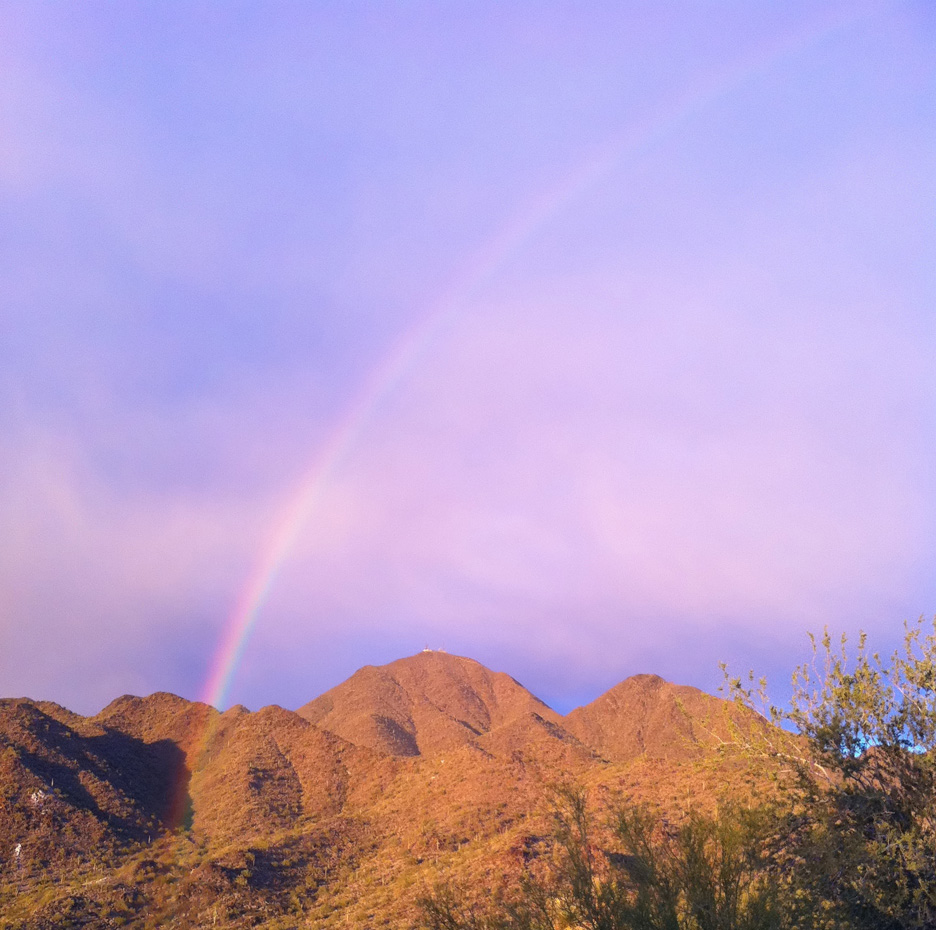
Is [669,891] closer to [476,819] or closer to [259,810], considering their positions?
[476,819]

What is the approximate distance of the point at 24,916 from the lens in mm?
34188

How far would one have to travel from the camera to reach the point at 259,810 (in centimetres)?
5738

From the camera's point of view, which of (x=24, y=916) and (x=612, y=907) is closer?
(x=612, y=907)

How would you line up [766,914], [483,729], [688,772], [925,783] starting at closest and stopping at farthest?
[766,914], [925,783], [688,772], [483,729]

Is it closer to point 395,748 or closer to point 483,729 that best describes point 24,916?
point 395,748

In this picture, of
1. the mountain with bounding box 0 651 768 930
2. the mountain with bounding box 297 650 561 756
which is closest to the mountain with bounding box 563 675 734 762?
the mountain with bounding box 297 650 561 756

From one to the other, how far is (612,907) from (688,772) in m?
39.3

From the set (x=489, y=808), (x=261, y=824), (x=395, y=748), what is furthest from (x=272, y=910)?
(x=395, y=748)

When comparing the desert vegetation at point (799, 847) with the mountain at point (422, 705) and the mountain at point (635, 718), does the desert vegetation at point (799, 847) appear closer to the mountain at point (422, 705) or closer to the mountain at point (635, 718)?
the mountain at point (635, 718)

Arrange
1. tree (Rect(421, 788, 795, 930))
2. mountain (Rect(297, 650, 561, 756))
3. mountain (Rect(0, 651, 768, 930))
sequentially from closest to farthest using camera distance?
tree (Rect(421, 788, 795, 930)) → mountain (Rect(0, 651, 768, 930)) → mountain (Rect(297, 650, 561, 756))

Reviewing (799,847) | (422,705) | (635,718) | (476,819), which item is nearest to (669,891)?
(799,847)

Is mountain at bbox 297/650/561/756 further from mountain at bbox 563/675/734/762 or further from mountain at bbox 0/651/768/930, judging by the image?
mountain at bbox 0/651/768/930

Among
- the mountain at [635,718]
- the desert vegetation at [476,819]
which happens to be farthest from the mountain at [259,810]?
the mountain at [635,718]

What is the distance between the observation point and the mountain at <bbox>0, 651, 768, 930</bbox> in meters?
35.6
